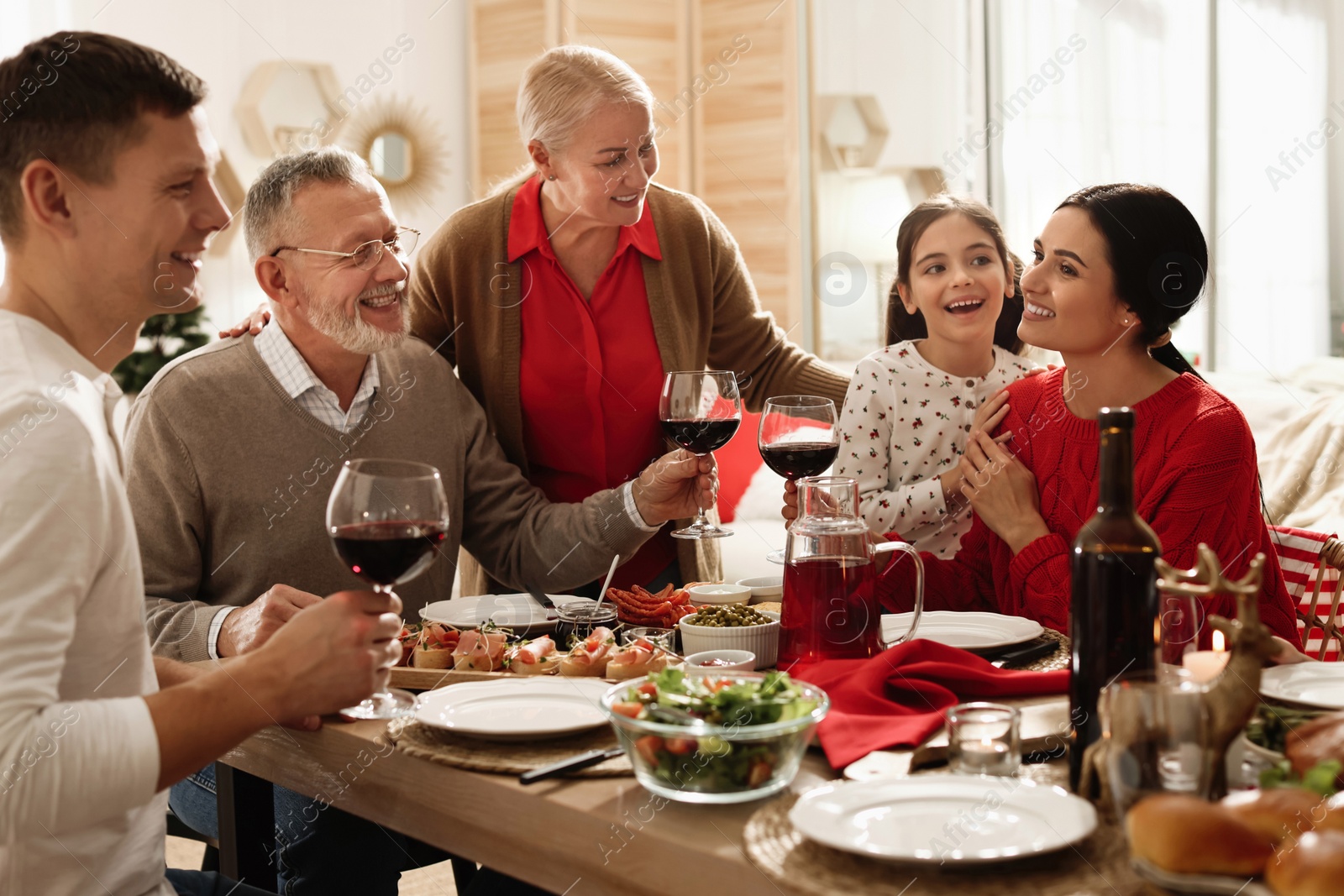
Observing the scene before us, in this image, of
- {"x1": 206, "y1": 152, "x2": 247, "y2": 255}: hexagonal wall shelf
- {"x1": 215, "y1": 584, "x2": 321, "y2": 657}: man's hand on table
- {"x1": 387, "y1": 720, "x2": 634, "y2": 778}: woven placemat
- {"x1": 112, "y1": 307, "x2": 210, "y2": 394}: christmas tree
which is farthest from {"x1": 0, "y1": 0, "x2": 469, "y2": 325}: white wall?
{"x1": 387, "y1": 720, "x2": 634, "y2": 778}: woven placemat

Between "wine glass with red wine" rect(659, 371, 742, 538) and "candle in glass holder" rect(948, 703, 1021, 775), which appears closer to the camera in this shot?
"candle in glass holder" rect(948, 703, 1021, 775)

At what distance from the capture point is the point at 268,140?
5289 mm

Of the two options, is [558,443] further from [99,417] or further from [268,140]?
[268,140]

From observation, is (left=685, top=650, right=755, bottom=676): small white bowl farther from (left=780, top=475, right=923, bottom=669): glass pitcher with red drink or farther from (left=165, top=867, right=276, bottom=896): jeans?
(left=165, top=867, right=276, bottom=896): jeans

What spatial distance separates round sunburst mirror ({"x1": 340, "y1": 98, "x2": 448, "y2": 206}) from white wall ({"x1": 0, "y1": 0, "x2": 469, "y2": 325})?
0.05m

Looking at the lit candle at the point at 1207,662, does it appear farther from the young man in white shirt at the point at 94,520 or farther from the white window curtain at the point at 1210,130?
the white window curtain at the point at 1210,130

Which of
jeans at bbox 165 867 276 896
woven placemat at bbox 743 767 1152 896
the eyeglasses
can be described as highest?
the eyeglasses

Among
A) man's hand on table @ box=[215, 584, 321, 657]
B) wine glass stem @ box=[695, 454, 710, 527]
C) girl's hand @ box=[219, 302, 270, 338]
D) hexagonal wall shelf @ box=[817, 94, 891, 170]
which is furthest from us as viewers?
hexagonal wall shelf @ box=[817, 94, 891, 170]

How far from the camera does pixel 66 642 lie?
1072mm

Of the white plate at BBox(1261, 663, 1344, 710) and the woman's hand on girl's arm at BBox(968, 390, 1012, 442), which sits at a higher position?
the woman's hand on girl's arm at BBox(968, 390, 1012, 442)

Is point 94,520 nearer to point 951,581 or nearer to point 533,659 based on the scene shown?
point 533,659

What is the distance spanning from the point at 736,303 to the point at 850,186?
3.25m

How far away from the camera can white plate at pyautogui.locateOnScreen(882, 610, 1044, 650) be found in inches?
61.0

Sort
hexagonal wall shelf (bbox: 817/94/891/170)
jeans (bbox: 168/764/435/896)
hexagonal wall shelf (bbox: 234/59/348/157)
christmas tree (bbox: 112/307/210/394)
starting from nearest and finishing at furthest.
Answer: jeans (bbox: 168/764/435/896), christmas tree (bbox: 112/307/210/394), hexagonal wall shelf (bbox: 234/59/348/157), hexagonal wall shelf (bbox: 817/94/891/170)
